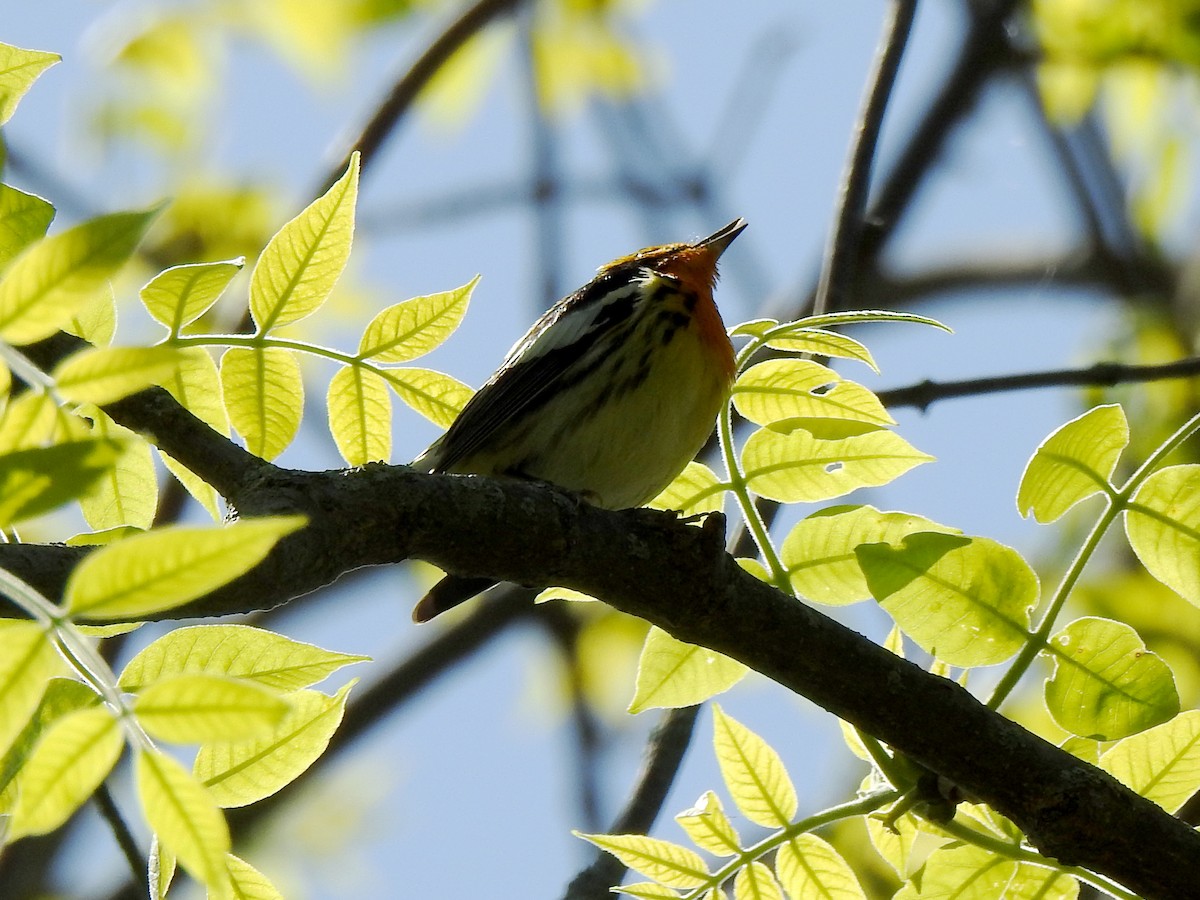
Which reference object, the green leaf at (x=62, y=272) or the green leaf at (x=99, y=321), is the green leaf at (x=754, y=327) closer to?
the green leaf at (x=99, y=321)

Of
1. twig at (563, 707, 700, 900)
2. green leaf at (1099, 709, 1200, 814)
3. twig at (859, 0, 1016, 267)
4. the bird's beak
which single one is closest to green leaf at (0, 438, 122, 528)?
green leaf at (1099, 709, 1200, 814)

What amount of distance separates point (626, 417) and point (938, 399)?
95 centimetres

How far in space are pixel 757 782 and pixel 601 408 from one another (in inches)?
74.3

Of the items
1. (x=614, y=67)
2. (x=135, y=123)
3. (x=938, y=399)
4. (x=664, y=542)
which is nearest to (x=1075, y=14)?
(x=614, y=67)

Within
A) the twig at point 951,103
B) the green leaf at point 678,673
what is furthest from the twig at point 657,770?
the twig at point 951,103

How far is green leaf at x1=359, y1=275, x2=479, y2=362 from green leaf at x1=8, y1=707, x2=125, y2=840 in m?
1.22

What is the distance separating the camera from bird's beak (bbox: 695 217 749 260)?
17.2 feet

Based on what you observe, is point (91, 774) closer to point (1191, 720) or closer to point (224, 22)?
point (1191, 720)

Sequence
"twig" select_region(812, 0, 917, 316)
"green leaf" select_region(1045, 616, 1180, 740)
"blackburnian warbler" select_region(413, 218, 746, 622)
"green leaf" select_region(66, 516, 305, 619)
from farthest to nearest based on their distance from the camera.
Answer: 1. "blackburnian warbler" select_region(413, 218, 746, 622)
2. "twig" select_region(812, 0, 917, 316)
3. "green leaf" select_region(1045, 616, 1180, 740)
4. "green leaf" select_region(66, 516, 305, 619)

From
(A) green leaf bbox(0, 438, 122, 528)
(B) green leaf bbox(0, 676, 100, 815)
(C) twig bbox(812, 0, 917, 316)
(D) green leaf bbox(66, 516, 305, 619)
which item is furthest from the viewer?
(C) twig bbox(812, 0, 917, 316)

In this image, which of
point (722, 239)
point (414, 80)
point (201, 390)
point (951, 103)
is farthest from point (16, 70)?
point (951, 103)

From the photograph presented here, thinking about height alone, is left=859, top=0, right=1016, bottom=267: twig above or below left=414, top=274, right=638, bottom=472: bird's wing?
above

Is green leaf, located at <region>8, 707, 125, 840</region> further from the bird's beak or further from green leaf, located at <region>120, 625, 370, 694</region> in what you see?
the bird's beak

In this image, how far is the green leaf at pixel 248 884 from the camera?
2000mm
